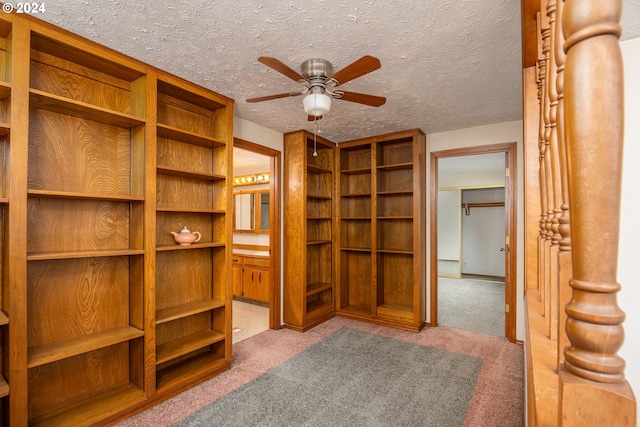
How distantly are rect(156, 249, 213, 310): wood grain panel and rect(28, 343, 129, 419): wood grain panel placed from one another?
46 cm

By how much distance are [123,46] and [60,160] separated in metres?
0.85

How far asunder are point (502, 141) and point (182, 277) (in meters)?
3.65

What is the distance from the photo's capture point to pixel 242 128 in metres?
3.46

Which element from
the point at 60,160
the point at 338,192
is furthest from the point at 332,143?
the point at 60,160

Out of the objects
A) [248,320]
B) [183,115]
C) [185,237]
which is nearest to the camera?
[185,237]

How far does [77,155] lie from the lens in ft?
7.00

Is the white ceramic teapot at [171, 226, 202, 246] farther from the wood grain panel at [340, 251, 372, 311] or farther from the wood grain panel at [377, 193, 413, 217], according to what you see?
the wood grain panel at [377, 193, 413, 217]

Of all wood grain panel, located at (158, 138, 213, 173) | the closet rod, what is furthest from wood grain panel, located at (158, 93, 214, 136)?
the closet rod

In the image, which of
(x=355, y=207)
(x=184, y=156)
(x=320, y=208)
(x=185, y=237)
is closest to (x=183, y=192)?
(x=184, y=156)

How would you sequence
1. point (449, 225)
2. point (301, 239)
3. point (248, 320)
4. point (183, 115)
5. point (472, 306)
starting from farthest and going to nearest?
point (449, 225), point (472, 306), point (248, 320), point (301, 239), point (183, 115)

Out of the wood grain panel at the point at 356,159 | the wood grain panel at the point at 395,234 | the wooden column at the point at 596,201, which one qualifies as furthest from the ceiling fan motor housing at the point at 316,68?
the wood grain panel at the point at 395,234

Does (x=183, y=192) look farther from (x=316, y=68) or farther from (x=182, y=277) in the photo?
(x=316, y=68)

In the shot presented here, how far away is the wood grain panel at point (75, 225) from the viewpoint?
1958 mm

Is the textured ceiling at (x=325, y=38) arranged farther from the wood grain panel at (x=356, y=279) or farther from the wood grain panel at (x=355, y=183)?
the wood grain panel at (x=356, y=279)
